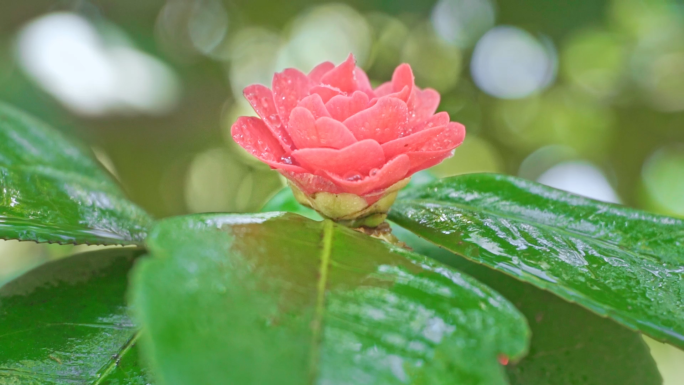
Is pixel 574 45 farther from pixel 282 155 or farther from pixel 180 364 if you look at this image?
pixel 180 364

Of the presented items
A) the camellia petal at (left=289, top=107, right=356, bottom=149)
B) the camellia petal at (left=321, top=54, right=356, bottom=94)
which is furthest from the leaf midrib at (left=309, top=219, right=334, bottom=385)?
the camellia petal at (left=321, top=54, right=356, bottom=94)

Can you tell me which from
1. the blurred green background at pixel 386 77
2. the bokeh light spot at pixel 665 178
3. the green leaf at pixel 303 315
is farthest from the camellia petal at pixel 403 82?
the bokeh light spot at pixel 665 178

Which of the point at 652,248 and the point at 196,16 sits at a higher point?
the point at 196,16

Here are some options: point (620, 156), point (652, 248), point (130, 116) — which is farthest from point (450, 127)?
point (620, 156)

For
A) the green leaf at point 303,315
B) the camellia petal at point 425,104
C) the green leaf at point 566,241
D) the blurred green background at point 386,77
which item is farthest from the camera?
the blurred green background at point 386,77

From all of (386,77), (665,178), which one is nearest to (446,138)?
(386,77)

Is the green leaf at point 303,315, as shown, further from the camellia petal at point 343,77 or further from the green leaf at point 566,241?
the camellia petal at point 343,77

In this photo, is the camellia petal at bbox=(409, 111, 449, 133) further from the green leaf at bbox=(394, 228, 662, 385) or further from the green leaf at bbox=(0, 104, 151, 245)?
the green leaf at bbox=(0, 104, 151, 245)
